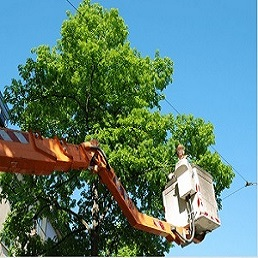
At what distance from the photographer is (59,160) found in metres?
7.05

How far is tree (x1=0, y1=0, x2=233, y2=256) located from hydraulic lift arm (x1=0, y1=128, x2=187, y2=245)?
5.15 meters

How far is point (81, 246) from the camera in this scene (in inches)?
555

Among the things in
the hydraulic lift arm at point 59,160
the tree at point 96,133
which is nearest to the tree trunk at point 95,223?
the tree at point 96,133

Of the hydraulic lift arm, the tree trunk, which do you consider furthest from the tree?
the hydraulic lift arm

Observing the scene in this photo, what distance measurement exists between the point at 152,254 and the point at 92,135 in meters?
3.66

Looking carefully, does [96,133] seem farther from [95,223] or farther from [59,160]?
[59,160]

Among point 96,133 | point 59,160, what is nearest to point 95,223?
point 96,133

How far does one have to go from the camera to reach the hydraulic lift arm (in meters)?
6.60

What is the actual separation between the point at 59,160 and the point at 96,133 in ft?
22.0

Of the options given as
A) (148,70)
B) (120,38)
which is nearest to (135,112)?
(148,70)

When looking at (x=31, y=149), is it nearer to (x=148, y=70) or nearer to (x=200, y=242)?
(x=200, y=242)

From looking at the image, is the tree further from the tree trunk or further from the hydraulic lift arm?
the hydraulic lift arm

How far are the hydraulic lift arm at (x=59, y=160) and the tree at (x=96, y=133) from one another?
5150mm

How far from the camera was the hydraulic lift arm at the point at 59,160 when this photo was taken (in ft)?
21.7
